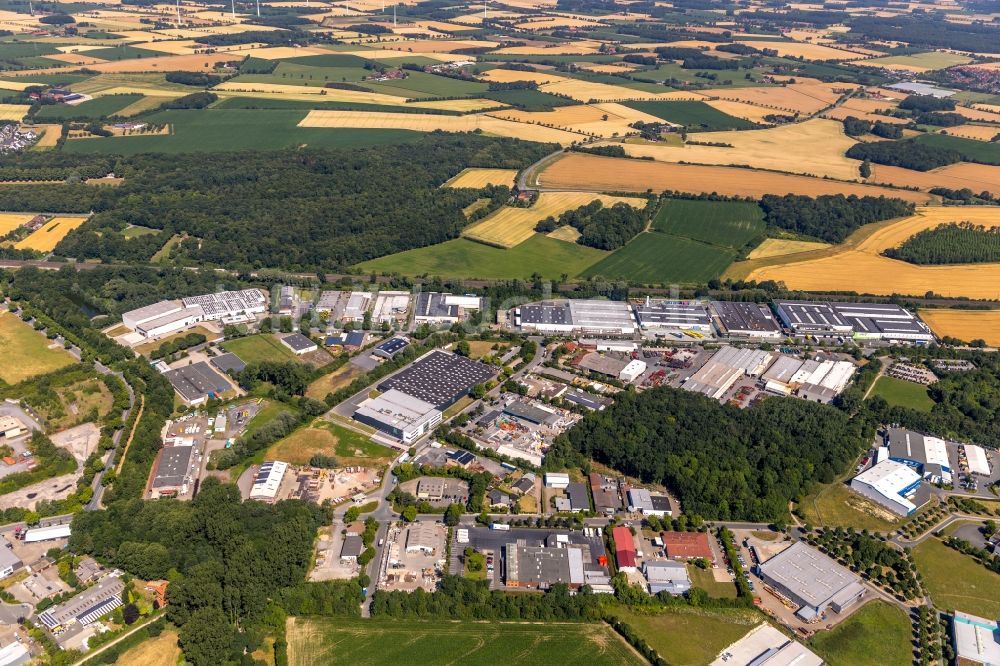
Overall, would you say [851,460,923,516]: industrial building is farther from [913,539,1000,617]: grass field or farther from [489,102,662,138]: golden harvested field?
[489,102,662,138]: golden harvested field

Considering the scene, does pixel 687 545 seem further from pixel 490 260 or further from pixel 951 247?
pixel 951 247

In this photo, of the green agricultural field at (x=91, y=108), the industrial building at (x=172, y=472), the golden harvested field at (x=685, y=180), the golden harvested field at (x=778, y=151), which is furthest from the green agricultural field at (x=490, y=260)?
the green agricultural field at (x=91, y=108)

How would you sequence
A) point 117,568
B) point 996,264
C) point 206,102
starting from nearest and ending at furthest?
1. point 117,568
2. point 996,264
3. point 206,102

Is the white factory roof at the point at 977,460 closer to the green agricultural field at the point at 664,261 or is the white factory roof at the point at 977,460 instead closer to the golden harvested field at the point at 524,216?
the green agricultural field at the point at 664,261

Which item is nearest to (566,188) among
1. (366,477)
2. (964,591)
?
(366,477)

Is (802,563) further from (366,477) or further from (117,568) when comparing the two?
(117,568)

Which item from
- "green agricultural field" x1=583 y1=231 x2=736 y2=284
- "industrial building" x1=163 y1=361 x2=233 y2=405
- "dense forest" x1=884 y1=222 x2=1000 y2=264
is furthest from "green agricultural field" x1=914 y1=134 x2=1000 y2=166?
"industrial building" x1=163 y1=361 x2=233 y2=405
